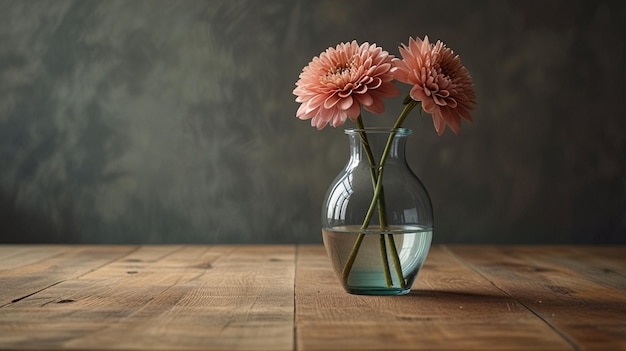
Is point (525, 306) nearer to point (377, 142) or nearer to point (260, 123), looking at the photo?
point (377, 142)

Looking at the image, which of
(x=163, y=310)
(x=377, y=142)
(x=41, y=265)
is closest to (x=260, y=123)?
(x=41, y=265)

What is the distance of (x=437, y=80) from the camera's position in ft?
3.35

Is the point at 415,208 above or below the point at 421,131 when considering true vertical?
below

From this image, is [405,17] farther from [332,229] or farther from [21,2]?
[332,229]

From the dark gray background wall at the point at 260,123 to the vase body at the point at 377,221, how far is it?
111 cm

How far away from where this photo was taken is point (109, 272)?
140cm

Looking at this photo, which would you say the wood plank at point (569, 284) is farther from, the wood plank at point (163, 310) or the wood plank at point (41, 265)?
the wood plank at point (41, 265)

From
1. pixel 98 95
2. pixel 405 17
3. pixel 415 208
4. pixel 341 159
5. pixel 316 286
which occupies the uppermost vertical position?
pixel 405 17

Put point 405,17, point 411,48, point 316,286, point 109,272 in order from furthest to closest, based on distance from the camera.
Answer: point 405,17 < point 109,272 < point 316,286 < point 411,48

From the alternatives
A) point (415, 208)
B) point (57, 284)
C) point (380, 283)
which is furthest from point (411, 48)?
point (57, 284)

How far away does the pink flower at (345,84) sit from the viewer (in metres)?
1.02

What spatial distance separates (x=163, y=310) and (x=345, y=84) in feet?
1.26

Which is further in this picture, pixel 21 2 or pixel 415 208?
pixel 21 2

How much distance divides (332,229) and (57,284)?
48 cm
